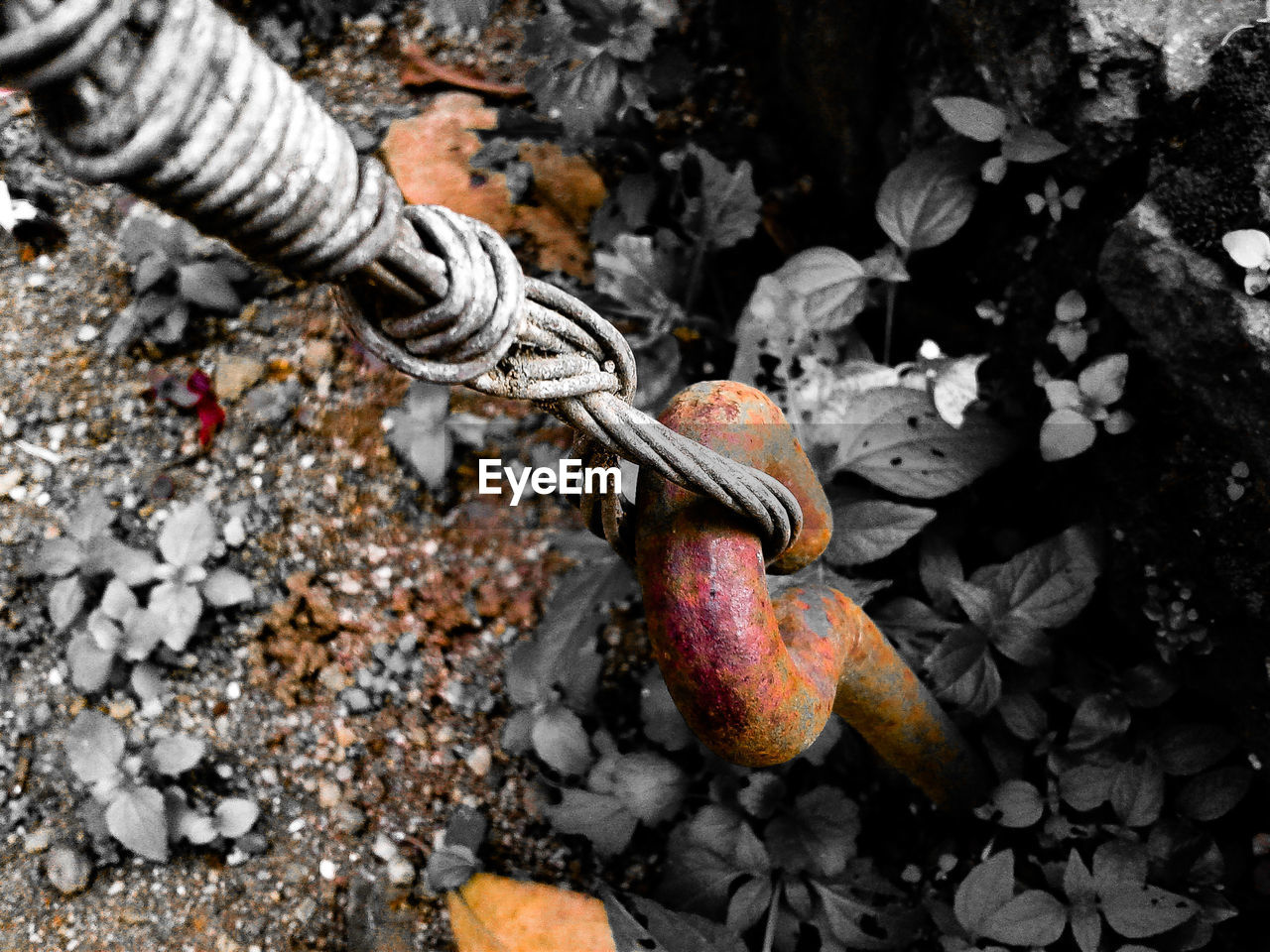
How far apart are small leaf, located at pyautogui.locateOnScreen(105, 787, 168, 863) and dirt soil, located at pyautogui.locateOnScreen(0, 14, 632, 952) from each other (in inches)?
2.8

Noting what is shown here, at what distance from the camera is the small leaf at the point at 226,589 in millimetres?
1847

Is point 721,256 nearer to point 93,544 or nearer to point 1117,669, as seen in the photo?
point 1117,669

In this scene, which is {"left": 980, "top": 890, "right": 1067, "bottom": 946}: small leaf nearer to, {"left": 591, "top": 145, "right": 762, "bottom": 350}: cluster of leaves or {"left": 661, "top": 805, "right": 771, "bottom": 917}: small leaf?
{"left": 661, "top": 805, "right": 771, "bottom": 917}: small leaf

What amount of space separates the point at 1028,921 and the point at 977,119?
114cm

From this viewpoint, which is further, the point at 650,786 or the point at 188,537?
the point at 188,537

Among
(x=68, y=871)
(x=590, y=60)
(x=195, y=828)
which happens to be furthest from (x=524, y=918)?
(x=590, y=60)

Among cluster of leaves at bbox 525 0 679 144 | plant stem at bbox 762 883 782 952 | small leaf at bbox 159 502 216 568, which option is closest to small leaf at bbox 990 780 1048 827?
plant stem at bbox 762 883 782 952

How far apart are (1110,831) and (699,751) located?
629 millimetres

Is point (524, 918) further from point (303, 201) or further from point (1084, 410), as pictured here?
point (303, 201)

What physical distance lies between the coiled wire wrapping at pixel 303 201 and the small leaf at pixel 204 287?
1.56 meters

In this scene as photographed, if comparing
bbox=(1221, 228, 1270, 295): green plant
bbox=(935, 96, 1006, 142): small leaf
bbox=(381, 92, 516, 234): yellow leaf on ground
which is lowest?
bbox=(381, 92, 516, 234): yellow leaf on ground

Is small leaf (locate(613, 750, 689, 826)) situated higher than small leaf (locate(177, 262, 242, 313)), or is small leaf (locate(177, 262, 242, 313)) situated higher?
small leaf (locate(177, 262, 242, 313))

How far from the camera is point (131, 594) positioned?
186 cm

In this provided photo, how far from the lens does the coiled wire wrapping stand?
0.50 m
